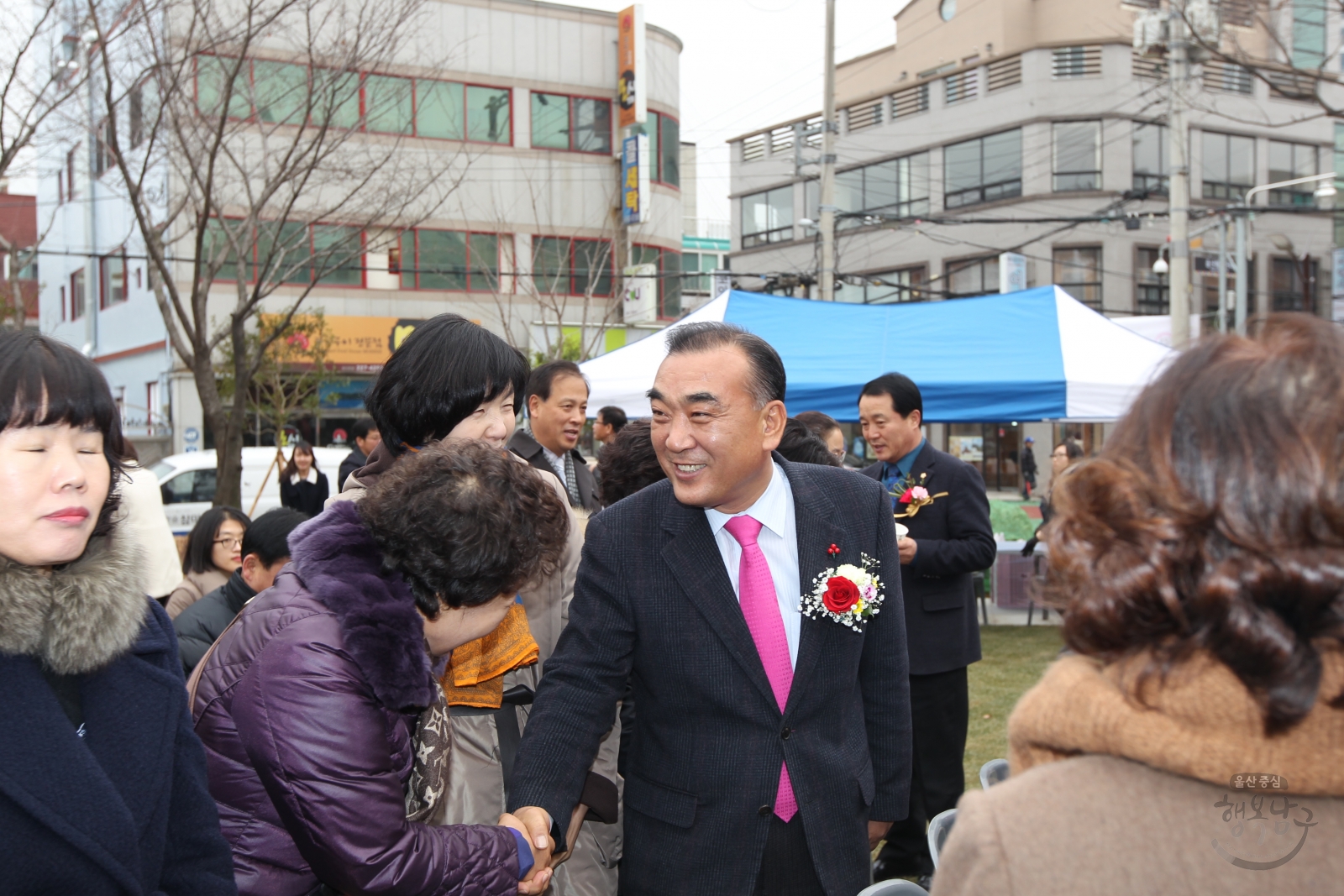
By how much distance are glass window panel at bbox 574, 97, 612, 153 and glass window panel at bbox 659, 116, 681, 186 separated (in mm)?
1577

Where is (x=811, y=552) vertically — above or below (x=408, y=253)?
below

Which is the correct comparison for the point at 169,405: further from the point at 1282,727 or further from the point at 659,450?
the point at 1282,727

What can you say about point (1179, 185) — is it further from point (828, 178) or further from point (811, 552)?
point (811, 552)

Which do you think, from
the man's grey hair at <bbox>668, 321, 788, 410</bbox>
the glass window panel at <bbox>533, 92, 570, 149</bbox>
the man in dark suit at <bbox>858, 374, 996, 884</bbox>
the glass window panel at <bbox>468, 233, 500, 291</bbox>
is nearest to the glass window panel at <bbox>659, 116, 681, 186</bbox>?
the glass window panel at <bbox>533, 92, 570, 149</bbox>

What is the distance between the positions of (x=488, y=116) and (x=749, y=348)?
23846 millimetres

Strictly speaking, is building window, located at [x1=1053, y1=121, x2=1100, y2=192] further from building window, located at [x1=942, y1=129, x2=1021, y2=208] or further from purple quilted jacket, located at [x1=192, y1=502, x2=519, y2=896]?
purple quilted jacket, located at [x1=192, y1=502, x2=519, y2=896]

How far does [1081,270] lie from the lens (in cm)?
3203

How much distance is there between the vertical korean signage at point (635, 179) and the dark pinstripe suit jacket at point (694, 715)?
23.1 meters

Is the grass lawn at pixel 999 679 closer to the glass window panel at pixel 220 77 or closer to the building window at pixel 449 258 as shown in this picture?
the glass window panel at pixel 220 77

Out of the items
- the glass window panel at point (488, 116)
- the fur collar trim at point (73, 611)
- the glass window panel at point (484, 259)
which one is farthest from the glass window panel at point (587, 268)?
the fur collar trim at point (73, 611)

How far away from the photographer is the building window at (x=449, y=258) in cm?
2384

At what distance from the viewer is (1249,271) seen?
116 feet

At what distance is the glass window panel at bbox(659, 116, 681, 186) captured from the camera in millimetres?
26859

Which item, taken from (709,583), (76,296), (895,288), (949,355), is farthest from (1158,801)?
(895,288)
